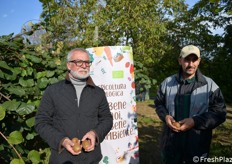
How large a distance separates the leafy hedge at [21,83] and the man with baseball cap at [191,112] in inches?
52.4


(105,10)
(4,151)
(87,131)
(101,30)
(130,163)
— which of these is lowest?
(130,163)

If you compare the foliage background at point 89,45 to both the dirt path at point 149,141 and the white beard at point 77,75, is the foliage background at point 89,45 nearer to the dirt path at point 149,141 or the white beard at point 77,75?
the white beard at point 77,75

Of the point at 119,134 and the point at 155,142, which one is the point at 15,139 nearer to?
the point at 119,134

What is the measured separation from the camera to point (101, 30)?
8766 mm

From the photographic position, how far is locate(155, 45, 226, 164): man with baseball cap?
2.54 meters

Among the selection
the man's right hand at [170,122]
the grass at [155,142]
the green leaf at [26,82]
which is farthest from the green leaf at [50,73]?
the grass at [155,142]

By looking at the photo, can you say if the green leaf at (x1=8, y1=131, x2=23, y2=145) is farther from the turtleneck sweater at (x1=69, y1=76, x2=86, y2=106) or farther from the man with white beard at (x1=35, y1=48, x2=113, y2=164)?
the turtleneck sweater at (x1=69, y1=76, x2=86, y2=106)

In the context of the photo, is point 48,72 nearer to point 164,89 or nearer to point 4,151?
point 4,151

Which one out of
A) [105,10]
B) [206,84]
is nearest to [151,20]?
[105,10]

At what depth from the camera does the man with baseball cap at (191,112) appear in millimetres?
2539

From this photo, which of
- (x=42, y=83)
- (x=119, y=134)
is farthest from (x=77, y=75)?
(x=119, y=134)

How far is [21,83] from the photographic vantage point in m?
2.83

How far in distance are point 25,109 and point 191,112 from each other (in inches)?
62.2

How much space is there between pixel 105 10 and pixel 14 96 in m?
6.64
